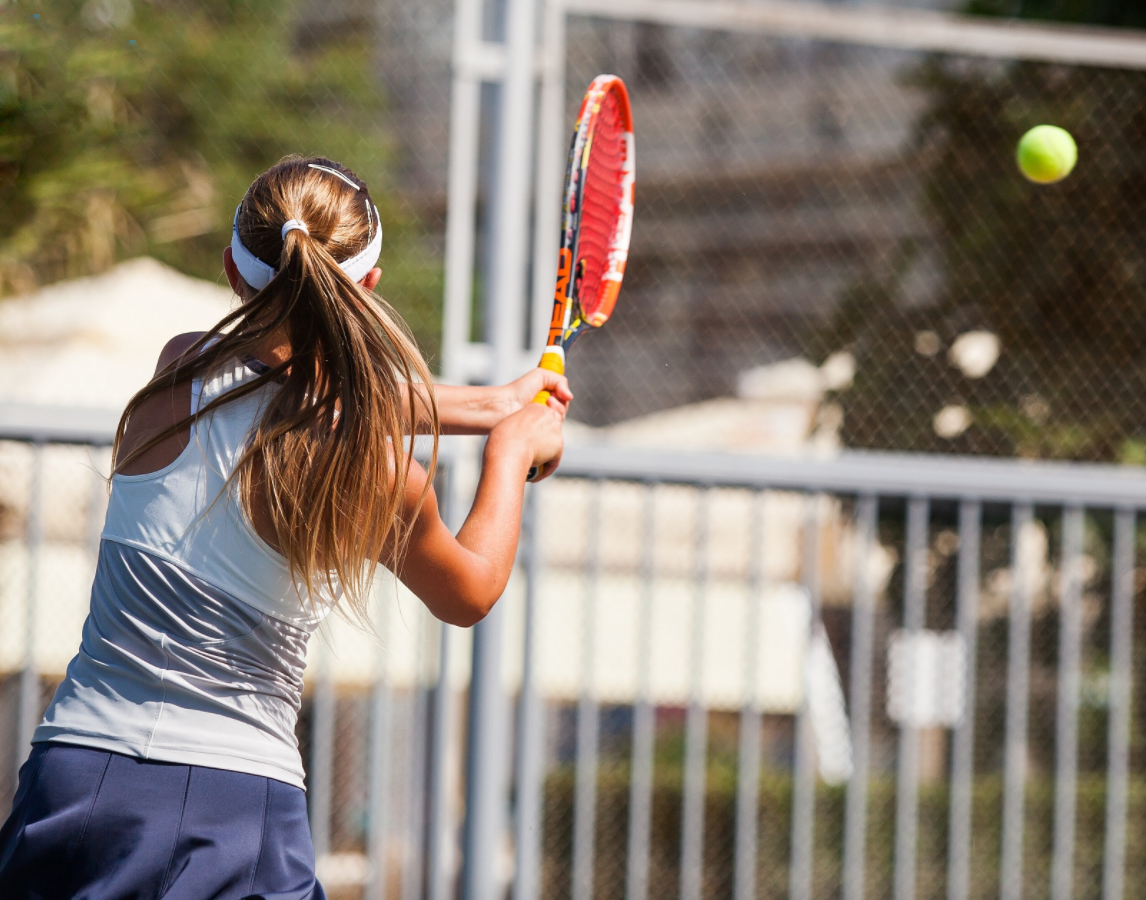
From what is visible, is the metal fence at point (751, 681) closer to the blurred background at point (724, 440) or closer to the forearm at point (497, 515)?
the blurred background at point (724, 440)

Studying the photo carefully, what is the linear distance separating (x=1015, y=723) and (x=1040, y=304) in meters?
1.53

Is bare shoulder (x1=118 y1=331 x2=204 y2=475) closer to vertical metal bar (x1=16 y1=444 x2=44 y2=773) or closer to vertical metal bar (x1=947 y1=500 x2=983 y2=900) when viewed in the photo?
vertical metal bar (x1=16 y1=444 x2=44 y2=773)

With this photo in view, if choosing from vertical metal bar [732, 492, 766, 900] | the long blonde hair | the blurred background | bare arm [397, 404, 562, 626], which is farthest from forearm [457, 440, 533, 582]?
vertical metal bar [732, 492, 766, 900]

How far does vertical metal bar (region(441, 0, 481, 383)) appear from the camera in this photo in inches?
130

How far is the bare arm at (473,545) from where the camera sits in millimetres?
1715

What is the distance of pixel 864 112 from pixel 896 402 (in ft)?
4.41

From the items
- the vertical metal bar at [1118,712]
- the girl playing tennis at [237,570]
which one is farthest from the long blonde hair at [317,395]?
the vertical metal bar at [1118,712]

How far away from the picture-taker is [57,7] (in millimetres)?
4145

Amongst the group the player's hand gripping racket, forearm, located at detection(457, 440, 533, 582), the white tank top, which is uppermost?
the player's hand gripping racket

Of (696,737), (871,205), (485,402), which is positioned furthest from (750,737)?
(871,205)

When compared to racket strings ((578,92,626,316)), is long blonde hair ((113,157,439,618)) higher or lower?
lower

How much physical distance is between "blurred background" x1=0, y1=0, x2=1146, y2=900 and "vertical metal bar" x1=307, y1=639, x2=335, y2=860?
0.01 meters

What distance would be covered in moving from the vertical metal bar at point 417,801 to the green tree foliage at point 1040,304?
1.74m

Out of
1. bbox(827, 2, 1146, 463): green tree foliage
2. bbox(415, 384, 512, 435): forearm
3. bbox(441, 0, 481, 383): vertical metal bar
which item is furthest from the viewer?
bbox(827, 2, 1146, 463): green tree foliage
